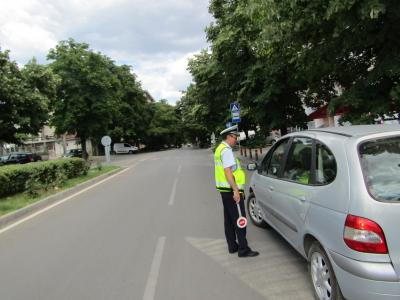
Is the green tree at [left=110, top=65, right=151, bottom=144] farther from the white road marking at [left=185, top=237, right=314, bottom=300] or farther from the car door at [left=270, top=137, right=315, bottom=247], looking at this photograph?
the car door at [left=270, top=137, right=315, bottom=247]

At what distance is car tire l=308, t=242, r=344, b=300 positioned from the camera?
3.64 m

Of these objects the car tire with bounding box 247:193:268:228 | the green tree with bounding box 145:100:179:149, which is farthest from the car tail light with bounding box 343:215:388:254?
the green tree with bounding box 145:100:179:149

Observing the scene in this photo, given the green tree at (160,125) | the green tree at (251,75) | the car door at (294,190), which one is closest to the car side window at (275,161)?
the car door at (294,190)

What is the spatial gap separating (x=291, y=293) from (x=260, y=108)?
1425cm

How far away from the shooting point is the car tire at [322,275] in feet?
11.9

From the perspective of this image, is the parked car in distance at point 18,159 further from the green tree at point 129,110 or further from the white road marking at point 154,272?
the white road marking at point 154,272

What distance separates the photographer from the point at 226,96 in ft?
76.0

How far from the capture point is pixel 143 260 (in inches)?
223

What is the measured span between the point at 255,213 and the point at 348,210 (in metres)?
3.81

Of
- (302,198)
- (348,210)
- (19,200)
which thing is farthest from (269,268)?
(19,200)

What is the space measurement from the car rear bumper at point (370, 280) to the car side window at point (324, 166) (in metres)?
0.81

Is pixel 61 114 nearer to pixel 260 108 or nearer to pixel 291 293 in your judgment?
pixel 260 108

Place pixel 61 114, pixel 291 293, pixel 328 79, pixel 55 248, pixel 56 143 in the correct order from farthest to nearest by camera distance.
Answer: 1. pixel 56 143
2. pixel 61 114
3. pixel 328 79
4. pixel 55 248
5. pixel 291 293

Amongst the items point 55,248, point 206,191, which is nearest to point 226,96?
point 206,191
